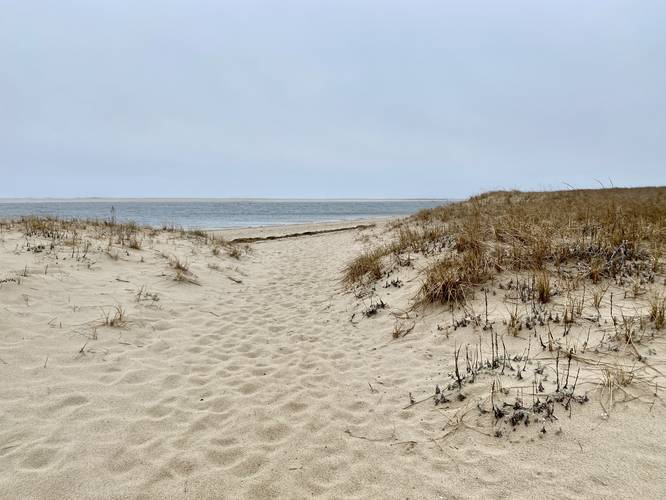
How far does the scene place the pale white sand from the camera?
2566 mm

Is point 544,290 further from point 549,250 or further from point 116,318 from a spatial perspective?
point 116,318

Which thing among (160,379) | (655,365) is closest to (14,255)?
(160,379)

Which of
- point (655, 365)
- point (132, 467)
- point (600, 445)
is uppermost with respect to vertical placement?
point (655, 365)

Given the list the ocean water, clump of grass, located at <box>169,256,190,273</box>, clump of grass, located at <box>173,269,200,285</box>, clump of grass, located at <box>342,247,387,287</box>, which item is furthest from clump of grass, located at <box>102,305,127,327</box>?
the ocean water

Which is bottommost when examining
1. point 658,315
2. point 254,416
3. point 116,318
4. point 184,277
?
point 254,416

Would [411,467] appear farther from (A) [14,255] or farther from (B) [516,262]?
(A) [14,255]

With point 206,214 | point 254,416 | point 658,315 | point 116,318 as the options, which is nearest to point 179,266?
point 116,318

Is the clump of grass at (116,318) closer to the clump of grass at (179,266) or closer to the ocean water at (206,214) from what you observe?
the clump of grass at (179,266)

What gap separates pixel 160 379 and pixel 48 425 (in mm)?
1046

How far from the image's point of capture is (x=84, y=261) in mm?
7266

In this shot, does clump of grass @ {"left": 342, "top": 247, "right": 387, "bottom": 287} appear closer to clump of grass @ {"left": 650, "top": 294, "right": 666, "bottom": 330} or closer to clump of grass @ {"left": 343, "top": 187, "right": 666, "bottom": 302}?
clump of grass @ {"left": 343, "top": 187, "right": 666, "bottom": 302}

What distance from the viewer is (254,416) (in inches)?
137

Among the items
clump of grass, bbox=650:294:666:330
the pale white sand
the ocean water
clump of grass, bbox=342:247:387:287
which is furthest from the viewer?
the ocean water

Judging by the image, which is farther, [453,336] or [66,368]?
[453,336]
